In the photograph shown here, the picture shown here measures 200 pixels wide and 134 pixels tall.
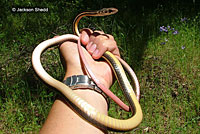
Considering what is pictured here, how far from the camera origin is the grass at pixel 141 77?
1.62 meters

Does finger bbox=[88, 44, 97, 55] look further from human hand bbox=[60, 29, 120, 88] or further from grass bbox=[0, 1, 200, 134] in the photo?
grass bbox=[0, 1, 200, 134]

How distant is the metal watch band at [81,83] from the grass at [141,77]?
0.44 m

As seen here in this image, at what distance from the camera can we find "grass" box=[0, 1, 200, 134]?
162cm

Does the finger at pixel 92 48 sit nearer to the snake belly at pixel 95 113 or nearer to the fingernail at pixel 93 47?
the fingernail at pixel 93 47

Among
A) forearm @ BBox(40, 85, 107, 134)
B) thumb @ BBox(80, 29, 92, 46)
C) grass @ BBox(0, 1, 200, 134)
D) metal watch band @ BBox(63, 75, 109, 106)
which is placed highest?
thumb @ BBox(80, 29, 92, 46)

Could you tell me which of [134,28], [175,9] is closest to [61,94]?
[134,28]

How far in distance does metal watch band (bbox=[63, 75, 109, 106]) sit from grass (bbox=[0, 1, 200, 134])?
436mm

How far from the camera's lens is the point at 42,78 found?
1.17 meters

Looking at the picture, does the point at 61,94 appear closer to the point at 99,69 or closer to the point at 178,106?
the point at 99,69

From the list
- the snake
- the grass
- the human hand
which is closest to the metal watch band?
the snake

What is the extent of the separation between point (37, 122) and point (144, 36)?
161 centimetres

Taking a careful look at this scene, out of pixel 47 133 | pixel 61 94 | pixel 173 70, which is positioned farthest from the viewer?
pixel 173 70

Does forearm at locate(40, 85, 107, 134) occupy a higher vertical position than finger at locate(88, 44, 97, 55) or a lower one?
lower

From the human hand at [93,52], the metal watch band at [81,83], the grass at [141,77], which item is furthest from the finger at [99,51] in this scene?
the grass at [141,77]
